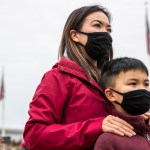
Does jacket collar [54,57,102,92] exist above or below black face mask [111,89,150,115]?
above

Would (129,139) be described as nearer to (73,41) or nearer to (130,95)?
(130,95)

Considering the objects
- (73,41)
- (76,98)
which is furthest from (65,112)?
(73,41)

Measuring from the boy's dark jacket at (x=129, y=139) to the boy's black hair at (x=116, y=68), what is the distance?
0.79 feet

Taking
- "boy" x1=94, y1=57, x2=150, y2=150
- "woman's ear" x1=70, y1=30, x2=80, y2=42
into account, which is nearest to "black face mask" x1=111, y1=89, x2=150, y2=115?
"boy" x1=94, y1=57, x2=150, y2=150

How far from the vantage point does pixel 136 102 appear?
301cm

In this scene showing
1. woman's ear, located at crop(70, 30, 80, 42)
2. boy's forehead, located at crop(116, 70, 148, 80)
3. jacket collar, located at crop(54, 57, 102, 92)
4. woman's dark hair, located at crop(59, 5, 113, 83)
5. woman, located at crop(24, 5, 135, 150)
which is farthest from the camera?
woman's ear, located at crop(70, 30, 80, 42)

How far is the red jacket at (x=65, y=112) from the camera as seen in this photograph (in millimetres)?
2885

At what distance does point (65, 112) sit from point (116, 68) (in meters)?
0.43

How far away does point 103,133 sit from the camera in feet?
9.32

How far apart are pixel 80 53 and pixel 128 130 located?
0.78 m

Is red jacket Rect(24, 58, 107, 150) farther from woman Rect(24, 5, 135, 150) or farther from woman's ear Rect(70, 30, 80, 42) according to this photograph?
woman's ear Rect(70, 30, 80, 42)

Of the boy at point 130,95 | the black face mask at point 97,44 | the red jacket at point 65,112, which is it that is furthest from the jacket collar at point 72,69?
the black face mask at point 97,44

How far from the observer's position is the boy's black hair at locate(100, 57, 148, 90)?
121 inches

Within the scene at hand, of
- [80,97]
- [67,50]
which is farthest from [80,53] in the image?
[80,97]
